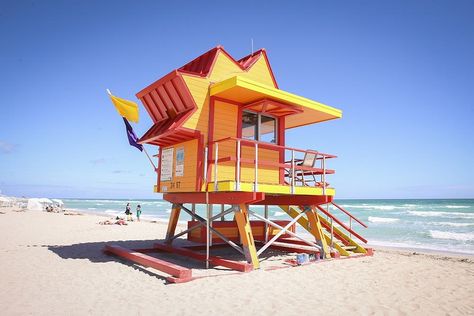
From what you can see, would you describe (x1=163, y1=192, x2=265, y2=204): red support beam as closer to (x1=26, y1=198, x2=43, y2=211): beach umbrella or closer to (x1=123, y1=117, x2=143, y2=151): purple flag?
(x1=123, y1=117, x2=143, y2=151): purple flag

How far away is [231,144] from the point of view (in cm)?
1110

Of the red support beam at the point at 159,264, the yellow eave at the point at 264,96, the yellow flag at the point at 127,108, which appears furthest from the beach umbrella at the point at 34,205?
the yellow eave at the point at 264,96

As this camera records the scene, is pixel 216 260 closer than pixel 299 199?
Yes

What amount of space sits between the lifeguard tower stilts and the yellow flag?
0.47m

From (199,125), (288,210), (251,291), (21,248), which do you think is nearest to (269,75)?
(199,125)

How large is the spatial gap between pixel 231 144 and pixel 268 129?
203 centimetres

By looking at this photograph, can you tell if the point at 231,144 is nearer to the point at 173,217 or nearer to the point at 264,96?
the point at 264,96

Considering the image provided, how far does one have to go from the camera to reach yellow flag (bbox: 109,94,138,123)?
1279 cm

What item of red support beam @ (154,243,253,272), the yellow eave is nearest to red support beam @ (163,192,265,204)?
red support beam @ (154,243,253,272)

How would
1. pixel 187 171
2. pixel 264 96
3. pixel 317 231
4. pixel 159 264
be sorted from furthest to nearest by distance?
pixel 317 231, pixel 187 171, pixel 264 96, pixel 159 264

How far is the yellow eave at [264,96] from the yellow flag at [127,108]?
11.7 ft

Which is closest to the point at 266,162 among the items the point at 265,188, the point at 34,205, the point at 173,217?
the point at 265,188

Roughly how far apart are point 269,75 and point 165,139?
4593mm

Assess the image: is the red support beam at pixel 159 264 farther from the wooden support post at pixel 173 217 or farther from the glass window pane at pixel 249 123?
the glass window pane at pixel 249 123
